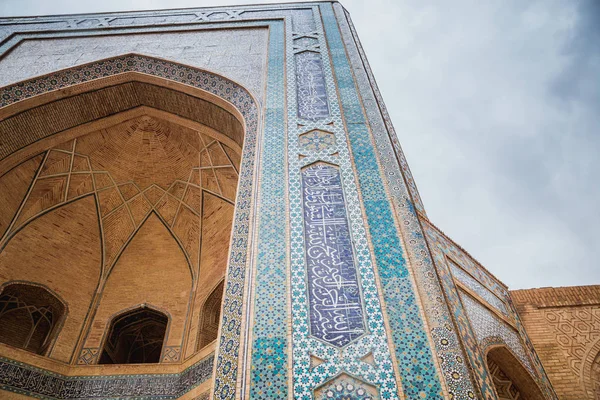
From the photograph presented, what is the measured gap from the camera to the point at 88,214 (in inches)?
231

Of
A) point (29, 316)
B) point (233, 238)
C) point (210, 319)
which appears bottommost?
point (233, 238)

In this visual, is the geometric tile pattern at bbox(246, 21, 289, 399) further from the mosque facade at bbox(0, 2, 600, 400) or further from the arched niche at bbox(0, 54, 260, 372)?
the arched niche at bbox(0, 54, 260, 372)

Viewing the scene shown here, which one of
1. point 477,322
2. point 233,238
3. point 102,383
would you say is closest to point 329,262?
point 233,238

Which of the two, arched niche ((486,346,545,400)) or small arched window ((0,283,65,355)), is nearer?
arched niche ((486,346,545,400))

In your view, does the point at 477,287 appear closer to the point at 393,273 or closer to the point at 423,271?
the point at 423,271

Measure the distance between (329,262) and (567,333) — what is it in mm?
2645

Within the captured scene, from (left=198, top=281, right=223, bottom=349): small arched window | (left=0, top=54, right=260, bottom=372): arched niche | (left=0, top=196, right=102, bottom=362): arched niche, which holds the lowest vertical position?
(left=198, top=281, right=223, bottom=349): small arched window

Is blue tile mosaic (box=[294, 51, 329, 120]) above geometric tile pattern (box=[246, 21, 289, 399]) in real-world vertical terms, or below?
above

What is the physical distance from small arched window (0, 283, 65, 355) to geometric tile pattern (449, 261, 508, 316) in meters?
4.34

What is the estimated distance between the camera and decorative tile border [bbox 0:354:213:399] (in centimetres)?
423

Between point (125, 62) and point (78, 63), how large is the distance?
1.73ft

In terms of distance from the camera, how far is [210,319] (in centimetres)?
509

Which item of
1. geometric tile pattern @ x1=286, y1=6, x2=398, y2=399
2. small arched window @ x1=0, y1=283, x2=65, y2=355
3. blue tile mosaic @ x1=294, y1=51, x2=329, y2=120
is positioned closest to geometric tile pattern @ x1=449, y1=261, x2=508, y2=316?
geometric tile pattern @ x1=286, y1=6, x2=398, y2=399

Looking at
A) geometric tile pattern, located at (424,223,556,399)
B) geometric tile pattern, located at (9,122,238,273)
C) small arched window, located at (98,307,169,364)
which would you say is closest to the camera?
geometric tile pattern, located at (424,223,556,399)
